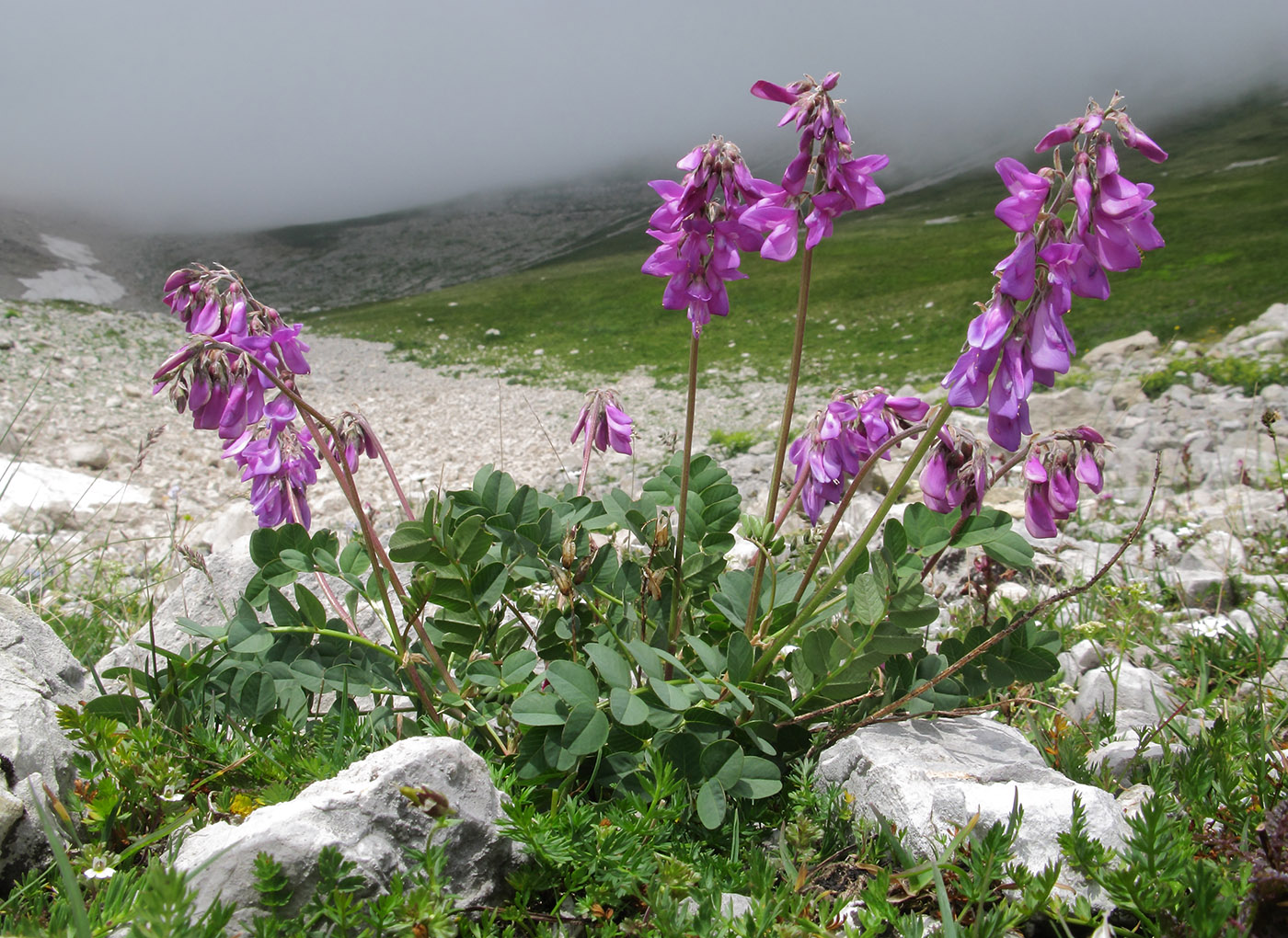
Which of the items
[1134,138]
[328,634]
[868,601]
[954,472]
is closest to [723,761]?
[868,601]

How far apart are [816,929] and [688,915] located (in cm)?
28

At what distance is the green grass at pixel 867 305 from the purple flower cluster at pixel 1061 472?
8206 mm

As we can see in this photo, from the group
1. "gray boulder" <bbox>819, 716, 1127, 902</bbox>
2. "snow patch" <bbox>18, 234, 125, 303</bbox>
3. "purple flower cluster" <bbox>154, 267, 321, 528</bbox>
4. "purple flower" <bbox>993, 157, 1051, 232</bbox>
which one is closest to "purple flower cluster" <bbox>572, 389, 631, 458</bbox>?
"purple flower cluster" <bbox>154, 267, 321, 528</bbox>

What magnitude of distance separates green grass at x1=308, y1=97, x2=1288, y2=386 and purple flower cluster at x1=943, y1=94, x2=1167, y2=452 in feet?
28.2

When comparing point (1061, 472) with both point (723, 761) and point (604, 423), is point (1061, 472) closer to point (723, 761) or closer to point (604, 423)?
point (723, 761)

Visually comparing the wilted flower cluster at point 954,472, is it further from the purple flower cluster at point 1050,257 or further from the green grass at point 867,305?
the green grass at point 867,305

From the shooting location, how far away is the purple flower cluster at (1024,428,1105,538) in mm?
2186

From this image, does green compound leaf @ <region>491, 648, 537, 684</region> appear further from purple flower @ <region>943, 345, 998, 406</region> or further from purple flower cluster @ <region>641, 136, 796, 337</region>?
purple flower @ <region>943, 345, 998, 406</region>

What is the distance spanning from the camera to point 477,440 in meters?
14.1

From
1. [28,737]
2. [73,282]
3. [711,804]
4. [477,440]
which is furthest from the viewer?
[73,282]

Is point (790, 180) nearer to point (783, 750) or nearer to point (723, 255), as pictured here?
point (723, 255)

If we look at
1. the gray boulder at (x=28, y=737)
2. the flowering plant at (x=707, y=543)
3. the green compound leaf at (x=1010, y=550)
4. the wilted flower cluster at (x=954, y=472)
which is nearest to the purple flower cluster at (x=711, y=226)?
the flowering plant at (x=707, y=543)

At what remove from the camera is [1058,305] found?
1.80m

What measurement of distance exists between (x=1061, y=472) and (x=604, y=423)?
62.5 inches
